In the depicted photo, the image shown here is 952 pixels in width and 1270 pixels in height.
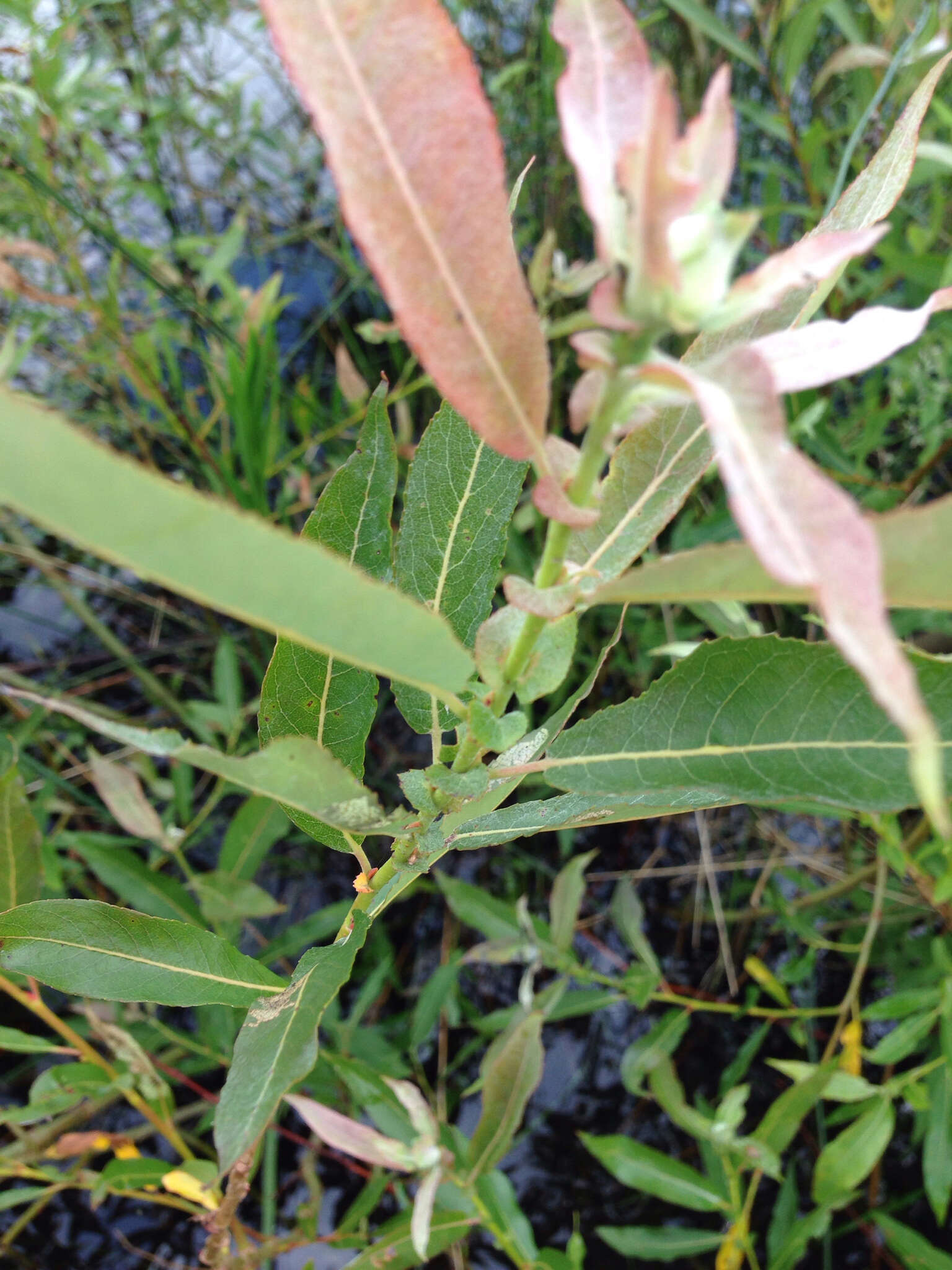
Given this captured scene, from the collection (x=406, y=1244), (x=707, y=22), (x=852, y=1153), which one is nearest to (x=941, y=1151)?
(x=852, y=1153)

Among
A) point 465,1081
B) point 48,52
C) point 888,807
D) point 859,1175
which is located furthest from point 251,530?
point 48,52

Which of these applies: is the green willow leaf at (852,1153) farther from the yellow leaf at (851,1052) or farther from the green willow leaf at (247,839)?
the green willow leaf at (247,839)

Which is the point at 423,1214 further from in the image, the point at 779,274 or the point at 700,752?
the point at 779,274

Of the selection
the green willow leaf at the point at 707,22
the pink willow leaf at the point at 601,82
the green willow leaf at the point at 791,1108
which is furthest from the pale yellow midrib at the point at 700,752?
the green willow leaf at the point at 707,22

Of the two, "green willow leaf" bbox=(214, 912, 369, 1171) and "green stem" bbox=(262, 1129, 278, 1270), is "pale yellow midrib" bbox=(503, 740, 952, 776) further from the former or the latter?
"green stem" bbox=(262, 1129, 278, 1270)

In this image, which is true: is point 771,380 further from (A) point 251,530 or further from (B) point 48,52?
(B) point 48,52

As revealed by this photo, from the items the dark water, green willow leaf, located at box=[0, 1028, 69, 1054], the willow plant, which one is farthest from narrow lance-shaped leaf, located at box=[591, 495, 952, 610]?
the dark water
